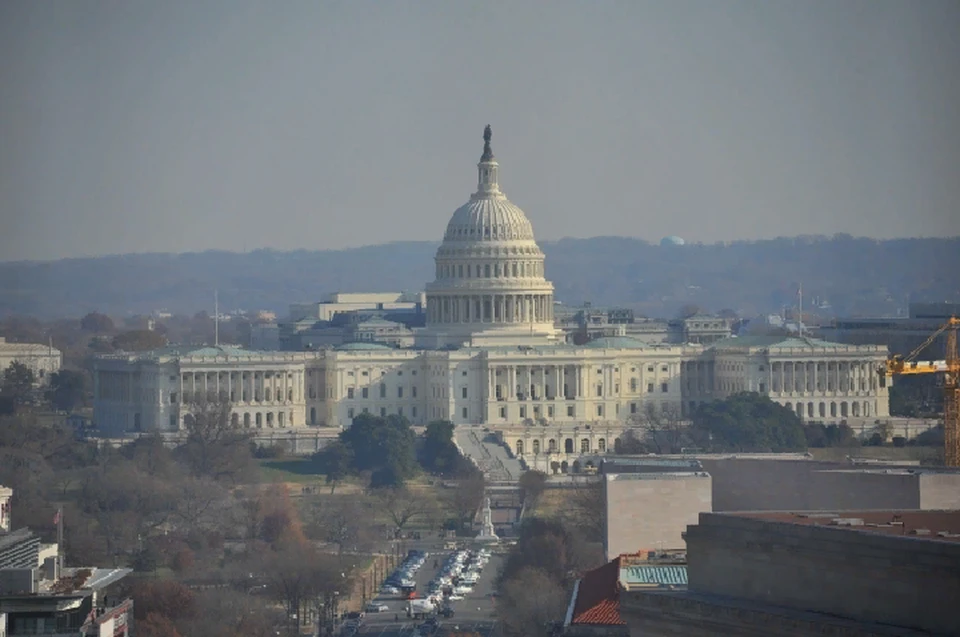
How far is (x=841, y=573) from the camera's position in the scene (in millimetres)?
39094

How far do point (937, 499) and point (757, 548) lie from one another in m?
25.0

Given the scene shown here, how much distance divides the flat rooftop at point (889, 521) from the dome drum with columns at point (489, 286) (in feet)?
414

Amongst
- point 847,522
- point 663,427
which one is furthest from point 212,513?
point 847,522

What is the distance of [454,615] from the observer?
88125 mm

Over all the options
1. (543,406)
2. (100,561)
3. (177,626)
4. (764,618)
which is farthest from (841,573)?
(543,406)

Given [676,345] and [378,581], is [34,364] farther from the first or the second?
[378,581]

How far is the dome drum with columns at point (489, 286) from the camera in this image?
173000 millimetres

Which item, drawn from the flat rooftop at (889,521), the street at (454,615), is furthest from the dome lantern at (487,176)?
the flat rooftop at (889,521)

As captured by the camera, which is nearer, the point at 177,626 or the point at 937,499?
the point at 937,499

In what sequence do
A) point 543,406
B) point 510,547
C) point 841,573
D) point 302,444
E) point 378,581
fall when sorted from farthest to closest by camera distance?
point 543,406, point 302,444, point 510,547, point 378,581, point 841,573

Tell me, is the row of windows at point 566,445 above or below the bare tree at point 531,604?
above

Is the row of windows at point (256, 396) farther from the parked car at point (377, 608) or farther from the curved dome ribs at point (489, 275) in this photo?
the parked car at point (377, 608)

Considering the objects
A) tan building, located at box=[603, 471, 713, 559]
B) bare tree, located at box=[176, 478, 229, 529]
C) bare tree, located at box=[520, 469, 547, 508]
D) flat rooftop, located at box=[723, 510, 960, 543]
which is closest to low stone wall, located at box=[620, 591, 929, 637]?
flat rooftop, located at box=[723, 510, 960, 543]

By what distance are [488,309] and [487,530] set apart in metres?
59.8
